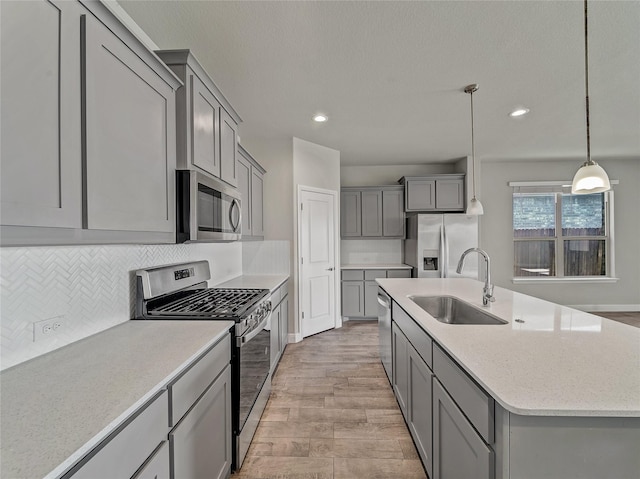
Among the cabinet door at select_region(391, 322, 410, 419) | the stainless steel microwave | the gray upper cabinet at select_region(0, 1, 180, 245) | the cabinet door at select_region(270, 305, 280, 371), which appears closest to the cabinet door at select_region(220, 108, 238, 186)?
the stainless steel microwave

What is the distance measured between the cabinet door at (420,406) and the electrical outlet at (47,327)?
170 cm

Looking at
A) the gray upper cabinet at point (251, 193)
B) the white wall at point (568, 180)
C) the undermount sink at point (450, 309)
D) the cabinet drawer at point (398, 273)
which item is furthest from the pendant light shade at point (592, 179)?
the white wall at point (568, 180)

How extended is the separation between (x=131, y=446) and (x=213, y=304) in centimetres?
109

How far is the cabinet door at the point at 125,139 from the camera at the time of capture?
97 centimetres

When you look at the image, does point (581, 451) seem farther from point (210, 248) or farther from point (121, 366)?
point (210, 248)

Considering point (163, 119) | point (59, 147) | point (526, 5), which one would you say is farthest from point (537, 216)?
point (59, 147)

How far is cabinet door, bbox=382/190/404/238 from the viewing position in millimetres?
4910

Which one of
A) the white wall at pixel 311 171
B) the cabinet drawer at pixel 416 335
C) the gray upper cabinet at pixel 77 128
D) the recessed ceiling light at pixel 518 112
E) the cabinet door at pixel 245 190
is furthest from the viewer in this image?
the white wall at pixel 311 171

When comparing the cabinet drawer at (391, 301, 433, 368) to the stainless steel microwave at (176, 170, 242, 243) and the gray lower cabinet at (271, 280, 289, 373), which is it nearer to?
the gray lower cabinet at (271, 280, 289, 373)

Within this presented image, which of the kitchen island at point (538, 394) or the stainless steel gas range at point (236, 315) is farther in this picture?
the stainless steel gas range at point (236, 315)

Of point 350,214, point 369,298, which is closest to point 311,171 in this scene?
point 350,214

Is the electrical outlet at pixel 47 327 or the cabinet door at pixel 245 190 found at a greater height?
the cabinet door at pixel 245 190

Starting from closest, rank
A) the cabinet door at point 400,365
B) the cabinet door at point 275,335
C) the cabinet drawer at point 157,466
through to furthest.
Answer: the cabinet drawer at point 157,466 → the cabinet door at point 400,365 → the cabinet door at point 275,335

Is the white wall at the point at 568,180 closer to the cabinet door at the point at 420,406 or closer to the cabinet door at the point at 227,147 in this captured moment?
the cabinet door at the point at 420,406
